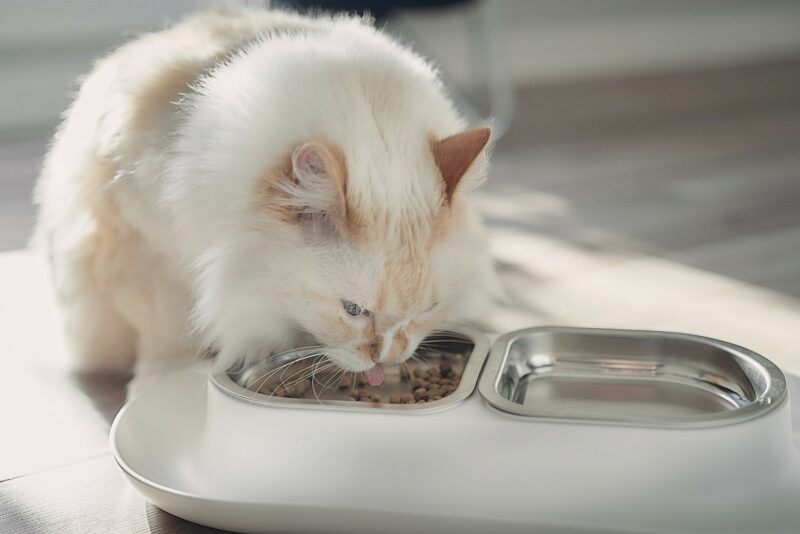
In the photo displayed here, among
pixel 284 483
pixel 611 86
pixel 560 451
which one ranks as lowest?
pixel 284 483

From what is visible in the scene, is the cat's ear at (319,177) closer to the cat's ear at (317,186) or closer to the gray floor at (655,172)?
the cat's ear at (317,186)

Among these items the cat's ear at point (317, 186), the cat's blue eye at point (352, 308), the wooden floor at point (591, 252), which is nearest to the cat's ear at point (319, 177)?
the cat's ear at point (317, 186)

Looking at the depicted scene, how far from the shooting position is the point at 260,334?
1441 mm

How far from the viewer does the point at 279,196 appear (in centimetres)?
130

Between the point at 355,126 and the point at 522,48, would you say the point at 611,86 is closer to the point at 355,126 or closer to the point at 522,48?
the point at 522,48

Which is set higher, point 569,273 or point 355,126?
point 355,126

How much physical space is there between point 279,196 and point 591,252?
1.29 meters

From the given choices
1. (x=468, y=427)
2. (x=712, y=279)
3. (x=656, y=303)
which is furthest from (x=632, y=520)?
(x=712, y=279)

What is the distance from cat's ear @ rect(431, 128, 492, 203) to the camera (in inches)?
52.3

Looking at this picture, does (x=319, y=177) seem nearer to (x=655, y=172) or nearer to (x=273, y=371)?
(x=273, y=371)

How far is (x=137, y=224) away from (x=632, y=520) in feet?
2.94

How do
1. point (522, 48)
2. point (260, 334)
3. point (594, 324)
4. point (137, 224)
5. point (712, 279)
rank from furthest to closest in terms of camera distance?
1. point (522, 48)
2. point (712, 279)
3. point (594, 324)
4. point (137, 224)
5. point (260, 334)

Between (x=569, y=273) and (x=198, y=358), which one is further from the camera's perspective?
(x=569, y=273)

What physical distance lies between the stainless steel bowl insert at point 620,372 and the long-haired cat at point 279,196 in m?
0.14
